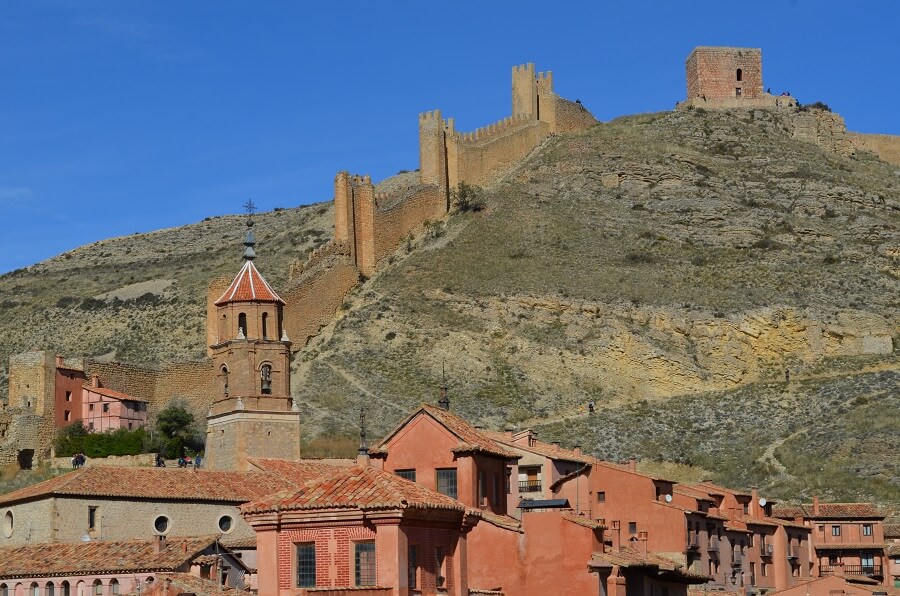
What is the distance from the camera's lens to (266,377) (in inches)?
2621

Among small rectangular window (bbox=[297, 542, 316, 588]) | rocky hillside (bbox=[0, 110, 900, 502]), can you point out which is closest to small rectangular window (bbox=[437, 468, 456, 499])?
small rectangular window (bbox=[297, 542, 316, 588])

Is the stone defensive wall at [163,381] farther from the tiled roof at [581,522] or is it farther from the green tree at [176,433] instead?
the tiled roof at [581,522]

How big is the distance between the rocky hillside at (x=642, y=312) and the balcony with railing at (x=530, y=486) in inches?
854

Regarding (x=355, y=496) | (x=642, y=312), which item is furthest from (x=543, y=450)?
(x=642, y=312)

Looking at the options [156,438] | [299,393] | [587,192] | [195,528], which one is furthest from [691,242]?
[195,528]

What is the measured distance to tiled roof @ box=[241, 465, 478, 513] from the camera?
25.3 meters

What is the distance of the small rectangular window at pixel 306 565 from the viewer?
25406mm

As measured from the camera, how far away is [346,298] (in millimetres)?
94875

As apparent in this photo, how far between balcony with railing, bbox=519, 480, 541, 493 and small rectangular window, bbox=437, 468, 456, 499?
17.7 metres

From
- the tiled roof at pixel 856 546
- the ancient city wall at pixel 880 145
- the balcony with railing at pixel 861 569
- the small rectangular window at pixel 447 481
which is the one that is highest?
the ancient city wall at pixel 880 145

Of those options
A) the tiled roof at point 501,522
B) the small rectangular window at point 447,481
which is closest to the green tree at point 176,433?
the small rectangular window at point 447,481

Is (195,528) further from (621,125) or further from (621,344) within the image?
(621,125)

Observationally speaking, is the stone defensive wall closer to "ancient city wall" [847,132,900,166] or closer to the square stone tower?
the square stone tower

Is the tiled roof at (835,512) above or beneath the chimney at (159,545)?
above
